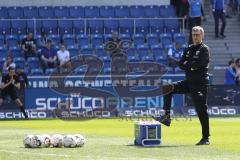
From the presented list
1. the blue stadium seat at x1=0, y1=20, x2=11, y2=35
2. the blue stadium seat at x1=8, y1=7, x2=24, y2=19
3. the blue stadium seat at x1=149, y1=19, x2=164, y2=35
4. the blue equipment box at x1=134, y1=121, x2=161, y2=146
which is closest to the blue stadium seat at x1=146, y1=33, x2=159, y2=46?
the blue stadium seat at x1=149, y1=19, x2=164, y2=35

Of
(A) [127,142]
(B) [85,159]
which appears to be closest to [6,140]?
(A) [127,142]

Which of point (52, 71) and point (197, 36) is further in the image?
point (52, 71)

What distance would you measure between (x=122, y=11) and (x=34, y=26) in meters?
4.17

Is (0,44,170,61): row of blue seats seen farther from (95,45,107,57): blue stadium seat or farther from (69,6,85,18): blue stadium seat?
(69,6,85,18): blue stadium seat

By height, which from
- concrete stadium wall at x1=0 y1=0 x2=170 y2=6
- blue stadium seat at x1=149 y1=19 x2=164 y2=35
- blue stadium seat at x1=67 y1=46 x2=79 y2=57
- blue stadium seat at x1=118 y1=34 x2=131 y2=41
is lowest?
blue stadium seat at x1=67 y1=46 x2=79 y2=57

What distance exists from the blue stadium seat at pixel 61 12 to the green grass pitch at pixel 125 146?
12779 mm

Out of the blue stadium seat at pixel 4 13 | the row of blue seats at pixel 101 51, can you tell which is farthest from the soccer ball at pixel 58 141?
the blue stadium seat at pixel 4 13

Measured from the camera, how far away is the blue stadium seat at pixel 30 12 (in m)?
36.3

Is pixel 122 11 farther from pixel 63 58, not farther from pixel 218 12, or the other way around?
pixel 63 58

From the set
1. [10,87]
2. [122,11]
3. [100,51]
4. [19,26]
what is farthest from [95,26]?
[10,87]

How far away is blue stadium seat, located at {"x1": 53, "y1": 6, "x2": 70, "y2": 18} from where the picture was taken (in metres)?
36.6

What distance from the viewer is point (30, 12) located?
36531mm

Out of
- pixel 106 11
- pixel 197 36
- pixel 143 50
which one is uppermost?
pixel 197 36

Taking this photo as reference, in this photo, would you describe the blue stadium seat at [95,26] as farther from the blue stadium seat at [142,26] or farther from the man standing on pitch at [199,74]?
the man standing on pitch at [199,74]
